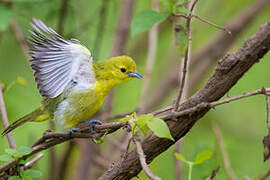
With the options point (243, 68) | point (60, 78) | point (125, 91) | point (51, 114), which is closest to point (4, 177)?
point (60, 78)

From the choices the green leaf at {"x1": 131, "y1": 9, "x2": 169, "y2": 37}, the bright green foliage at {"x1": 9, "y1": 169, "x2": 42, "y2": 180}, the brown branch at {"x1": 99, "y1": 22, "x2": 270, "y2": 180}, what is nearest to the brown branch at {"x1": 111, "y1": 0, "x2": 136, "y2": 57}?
the green leaf at {"x1": 131, "y1": 9, "x2": 169, "y2": 37}

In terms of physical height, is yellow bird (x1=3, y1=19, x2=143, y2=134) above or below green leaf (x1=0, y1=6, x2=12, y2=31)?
below

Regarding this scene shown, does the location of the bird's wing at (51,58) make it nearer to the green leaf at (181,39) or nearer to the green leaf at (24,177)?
the green leaf at (24,177)

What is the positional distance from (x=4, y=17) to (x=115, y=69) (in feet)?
3.03

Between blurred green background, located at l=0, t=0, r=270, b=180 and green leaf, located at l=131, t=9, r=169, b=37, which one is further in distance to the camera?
blurred green background, located at l=0, t=0, r=270, b=180

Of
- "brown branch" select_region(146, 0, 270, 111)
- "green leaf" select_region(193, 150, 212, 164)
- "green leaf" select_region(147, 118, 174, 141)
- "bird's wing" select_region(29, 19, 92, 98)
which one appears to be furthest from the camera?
"brown branch" select_region(146, 0, 270, 111)

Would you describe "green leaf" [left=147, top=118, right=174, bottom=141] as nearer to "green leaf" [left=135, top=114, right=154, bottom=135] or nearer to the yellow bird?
"green leaf" [left=135, top=114, right=154, bottom=135]

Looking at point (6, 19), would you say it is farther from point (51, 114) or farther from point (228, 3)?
point (228, 3)

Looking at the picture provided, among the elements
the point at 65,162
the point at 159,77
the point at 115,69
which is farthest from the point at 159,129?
the point at 159,77

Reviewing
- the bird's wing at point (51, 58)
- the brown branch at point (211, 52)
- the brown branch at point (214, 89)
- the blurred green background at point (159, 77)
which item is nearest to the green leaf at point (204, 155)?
the brown branch at point (214, 89)

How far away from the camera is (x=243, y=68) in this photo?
145 cm

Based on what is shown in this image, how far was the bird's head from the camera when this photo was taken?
9.14ft

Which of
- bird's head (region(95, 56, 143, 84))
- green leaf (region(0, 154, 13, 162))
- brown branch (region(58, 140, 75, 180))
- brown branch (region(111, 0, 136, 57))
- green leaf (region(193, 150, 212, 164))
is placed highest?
brown branch (region(111, 0, 136, 57))

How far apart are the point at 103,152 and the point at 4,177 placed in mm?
2373
